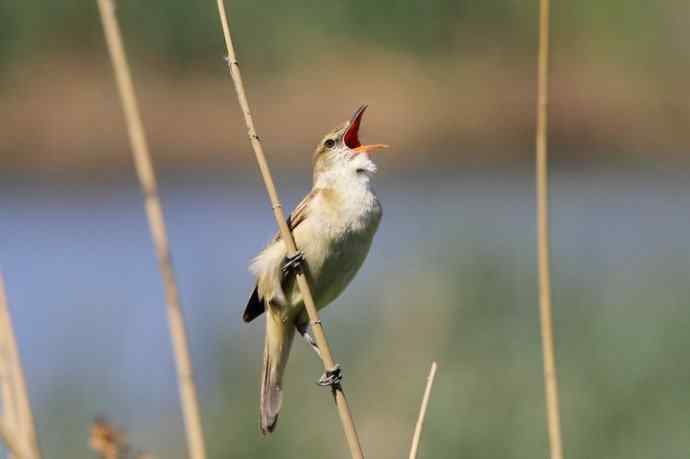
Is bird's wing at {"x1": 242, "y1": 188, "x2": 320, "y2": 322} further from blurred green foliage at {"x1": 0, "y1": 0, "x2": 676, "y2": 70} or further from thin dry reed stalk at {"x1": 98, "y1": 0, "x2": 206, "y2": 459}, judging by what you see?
blurred green foliage at {"x1": 0, "y1": 0, "x2": 676, "y2": 70}

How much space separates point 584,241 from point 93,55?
695 cm

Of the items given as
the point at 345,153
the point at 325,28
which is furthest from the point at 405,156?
the point at 345,153

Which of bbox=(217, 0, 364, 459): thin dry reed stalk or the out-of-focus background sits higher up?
the out-of-focus background

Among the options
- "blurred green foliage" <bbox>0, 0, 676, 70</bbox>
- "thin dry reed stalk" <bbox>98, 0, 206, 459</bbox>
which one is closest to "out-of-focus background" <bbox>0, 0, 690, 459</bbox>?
"blurred green foliage" <bbox>0, 0, 676, 70</bbox>

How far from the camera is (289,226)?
374cm

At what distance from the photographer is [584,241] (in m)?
6.89

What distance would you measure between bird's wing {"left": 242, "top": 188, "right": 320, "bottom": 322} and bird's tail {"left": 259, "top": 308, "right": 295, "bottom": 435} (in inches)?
1.8

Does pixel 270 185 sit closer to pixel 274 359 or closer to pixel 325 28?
pixel 274 359

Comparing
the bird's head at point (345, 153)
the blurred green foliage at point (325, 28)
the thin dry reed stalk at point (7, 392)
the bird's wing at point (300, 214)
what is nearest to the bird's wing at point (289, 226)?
the bird's wing at point (300, 214)

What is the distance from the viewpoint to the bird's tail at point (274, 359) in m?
3.74

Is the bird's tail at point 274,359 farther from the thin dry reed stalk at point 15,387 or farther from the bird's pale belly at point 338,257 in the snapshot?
the thin dry reed stalk at point 15,387

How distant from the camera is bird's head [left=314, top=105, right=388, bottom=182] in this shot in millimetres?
3805

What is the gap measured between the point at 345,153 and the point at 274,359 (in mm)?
605

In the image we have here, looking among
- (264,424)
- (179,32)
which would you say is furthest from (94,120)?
(264,424)
